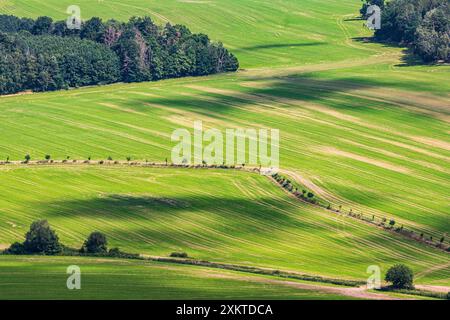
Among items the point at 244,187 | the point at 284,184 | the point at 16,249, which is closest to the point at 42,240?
the point at 16,249

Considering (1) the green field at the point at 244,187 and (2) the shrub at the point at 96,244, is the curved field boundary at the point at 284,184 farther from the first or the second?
(2) the shrub at the point at 96,244

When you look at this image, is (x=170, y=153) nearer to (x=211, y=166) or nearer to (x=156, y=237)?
(x=211, y=166)

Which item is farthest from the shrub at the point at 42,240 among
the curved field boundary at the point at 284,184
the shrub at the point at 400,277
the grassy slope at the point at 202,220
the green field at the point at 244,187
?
the curved field boundary at the point at 284,184

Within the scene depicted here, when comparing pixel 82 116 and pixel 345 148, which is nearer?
pixel 345 148

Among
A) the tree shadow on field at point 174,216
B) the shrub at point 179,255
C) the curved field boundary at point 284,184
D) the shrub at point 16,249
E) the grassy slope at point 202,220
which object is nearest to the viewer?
the shrub at point 16,249

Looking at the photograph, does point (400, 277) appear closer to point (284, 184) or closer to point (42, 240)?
point (42, 240)
